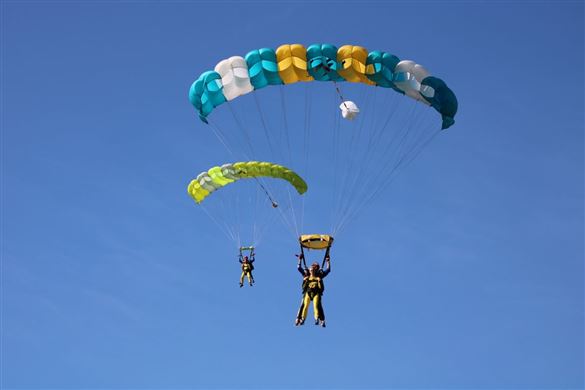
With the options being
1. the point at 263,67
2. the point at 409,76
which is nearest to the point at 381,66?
the point at 409,76

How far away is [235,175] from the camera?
32812 mm

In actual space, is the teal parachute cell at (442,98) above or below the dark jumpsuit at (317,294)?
above

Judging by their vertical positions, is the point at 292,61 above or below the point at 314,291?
above

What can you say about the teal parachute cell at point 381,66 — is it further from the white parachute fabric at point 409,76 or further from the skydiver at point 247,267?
the skydiver at point 247,267

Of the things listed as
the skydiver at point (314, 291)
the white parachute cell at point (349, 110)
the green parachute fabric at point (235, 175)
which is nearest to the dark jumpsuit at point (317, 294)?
the skydiver at point (314, 291)

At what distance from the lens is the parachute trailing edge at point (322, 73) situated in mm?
28578

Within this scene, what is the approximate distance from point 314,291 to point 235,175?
6.12 meters

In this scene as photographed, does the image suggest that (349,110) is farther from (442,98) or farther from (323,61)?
(442,98)

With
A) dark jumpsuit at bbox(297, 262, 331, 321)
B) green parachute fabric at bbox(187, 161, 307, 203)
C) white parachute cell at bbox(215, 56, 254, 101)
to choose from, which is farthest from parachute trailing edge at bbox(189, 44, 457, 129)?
dark jumpsuit at bbox(297, 262, 331, 321)

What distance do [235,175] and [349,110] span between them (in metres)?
4.77

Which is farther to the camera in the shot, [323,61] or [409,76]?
[409,76]

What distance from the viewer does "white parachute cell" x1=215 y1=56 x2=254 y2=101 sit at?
29172 mm

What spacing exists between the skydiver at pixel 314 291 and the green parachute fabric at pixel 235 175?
492 centimetres

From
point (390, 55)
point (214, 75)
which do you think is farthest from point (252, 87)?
point (390, 55)
